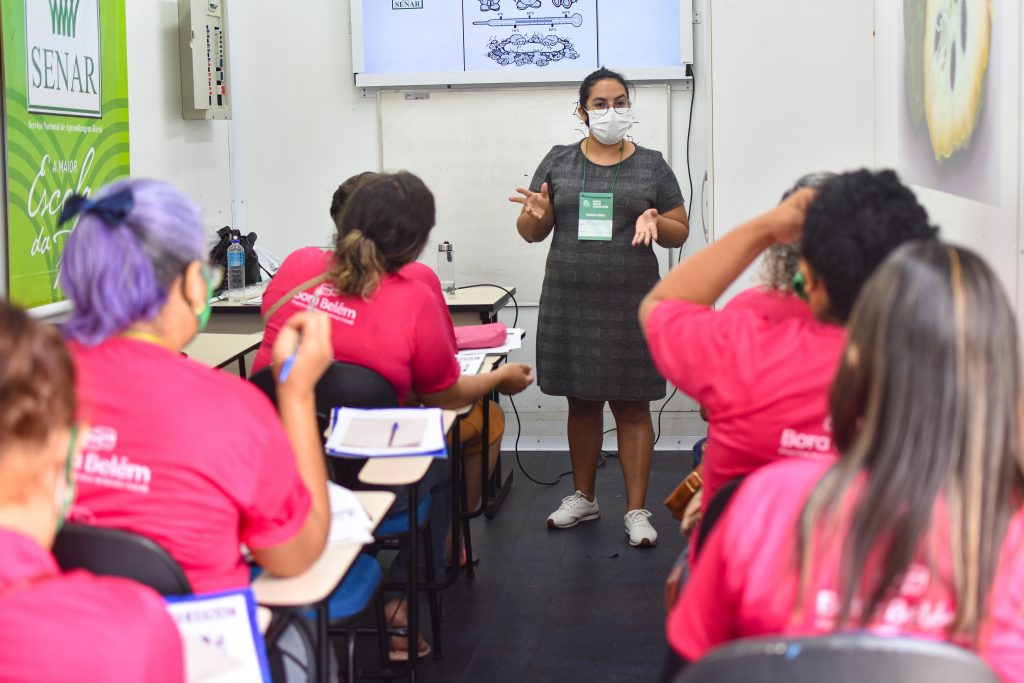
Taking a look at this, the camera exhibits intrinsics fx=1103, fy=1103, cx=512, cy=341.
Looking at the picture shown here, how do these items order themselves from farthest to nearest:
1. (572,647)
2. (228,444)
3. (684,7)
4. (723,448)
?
(684,7) → (572,647) → (723,448) → (228,444)

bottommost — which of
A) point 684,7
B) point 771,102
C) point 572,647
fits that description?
point 572,647

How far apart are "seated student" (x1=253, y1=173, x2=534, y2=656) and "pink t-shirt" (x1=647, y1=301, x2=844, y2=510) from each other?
98 cm

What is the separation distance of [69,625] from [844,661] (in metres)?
0.70

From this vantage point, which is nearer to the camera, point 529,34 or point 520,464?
point 520,464

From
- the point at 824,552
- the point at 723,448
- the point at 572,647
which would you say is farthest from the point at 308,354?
the point at 572,647

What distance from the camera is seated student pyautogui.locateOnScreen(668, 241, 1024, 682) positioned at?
101 centimetres

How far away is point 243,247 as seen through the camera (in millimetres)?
4504

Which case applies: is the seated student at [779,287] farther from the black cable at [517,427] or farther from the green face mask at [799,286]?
the black cable at [517,427]

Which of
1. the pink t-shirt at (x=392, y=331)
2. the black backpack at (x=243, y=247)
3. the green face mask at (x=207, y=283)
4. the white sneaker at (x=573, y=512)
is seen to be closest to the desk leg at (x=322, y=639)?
the green face mask at (x=207, y=283)

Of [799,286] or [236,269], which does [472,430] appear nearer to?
[236,269]

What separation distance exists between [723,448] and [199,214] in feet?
2.90

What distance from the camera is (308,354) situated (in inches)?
68.0

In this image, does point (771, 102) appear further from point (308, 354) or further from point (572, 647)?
point (308, 354)

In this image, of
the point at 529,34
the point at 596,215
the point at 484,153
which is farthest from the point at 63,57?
the point at 529,34
